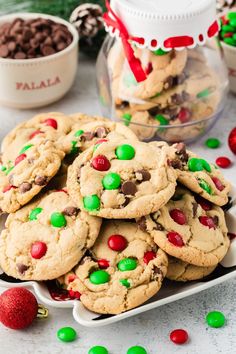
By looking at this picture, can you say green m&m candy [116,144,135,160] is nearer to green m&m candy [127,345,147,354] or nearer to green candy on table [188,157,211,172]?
green candy on table [188,157,211,172]

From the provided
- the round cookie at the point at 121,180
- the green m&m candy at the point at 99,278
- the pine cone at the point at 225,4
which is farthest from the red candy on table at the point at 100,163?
the pine cone at the point at 225,4

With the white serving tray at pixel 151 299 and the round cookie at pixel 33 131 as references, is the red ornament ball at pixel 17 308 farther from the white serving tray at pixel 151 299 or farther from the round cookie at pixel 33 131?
the round cookie at pixel 33 131

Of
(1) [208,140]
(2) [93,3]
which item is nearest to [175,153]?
(1) [208,140]

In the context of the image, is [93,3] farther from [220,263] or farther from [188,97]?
[220,263]

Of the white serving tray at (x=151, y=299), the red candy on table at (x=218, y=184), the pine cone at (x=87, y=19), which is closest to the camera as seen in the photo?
the white serving tray at (x=151, y=299)

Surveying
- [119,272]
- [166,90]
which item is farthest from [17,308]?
[166,90]

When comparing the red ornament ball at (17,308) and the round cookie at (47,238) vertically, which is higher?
the round cookie at (47,238)

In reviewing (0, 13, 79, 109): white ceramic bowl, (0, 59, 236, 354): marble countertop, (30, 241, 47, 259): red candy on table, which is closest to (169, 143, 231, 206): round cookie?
(0, 59, 236, 354): marble countertop

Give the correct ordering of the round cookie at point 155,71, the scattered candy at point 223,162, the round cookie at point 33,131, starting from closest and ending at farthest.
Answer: the round cookie at point 33,131 → the round cookie at point 155,71 → the scattered candy at point 223,162
